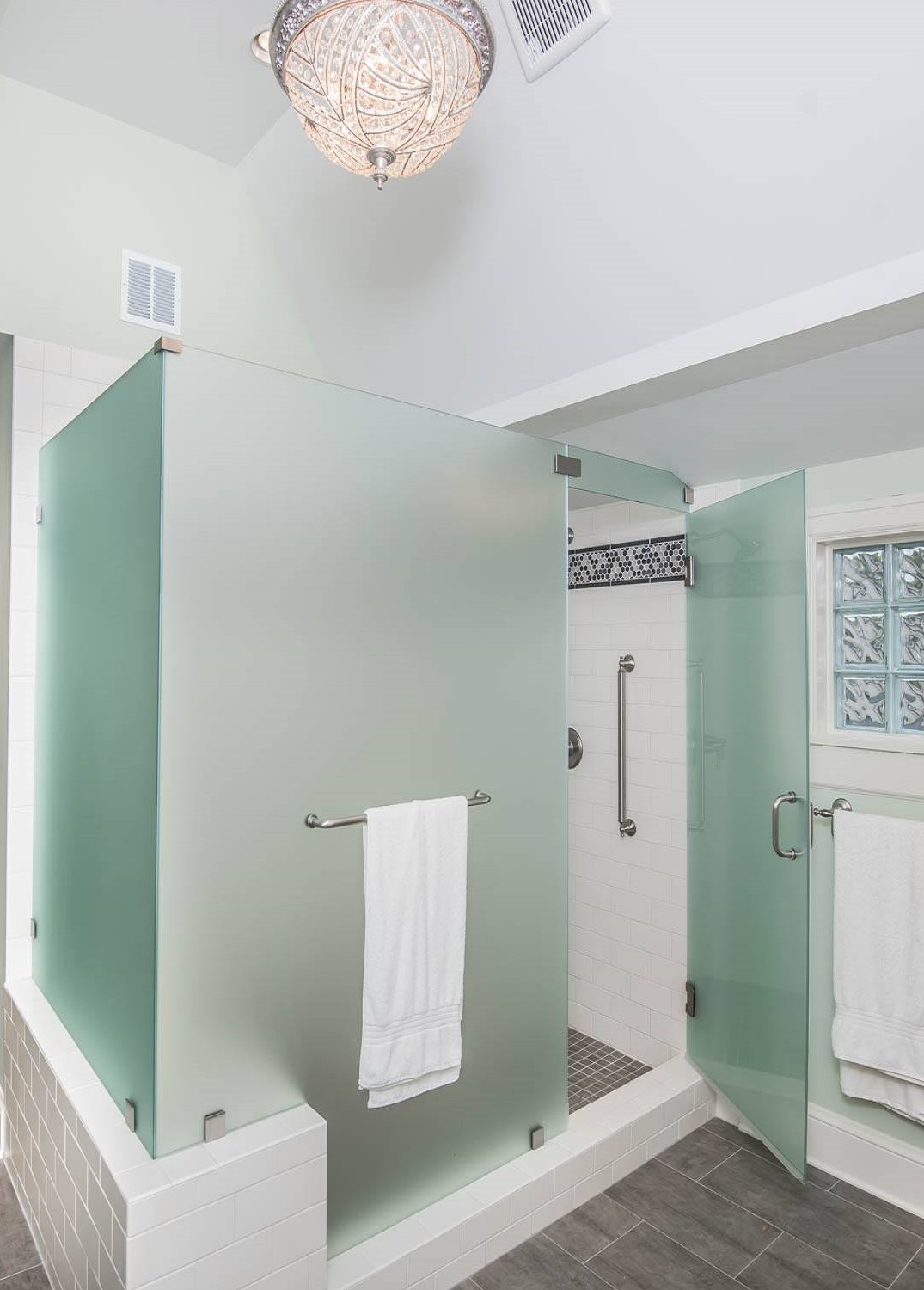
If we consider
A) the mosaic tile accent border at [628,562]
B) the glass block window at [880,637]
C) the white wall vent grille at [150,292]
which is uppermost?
the white wall vent grille at [150,292]

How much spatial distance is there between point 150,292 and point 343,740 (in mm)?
1538

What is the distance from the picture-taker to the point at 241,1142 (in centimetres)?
154

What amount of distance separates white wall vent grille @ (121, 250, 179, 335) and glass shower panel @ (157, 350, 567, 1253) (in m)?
0.96

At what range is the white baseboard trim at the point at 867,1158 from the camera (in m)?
2.22

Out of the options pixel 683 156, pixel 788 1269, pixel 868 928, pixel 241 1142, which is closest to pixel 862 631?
pixel 868 928

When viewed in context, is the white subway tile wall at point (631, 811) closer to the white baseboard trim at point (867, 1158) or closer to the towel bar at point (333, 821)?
the white baseboard trim at point (867, 1158)

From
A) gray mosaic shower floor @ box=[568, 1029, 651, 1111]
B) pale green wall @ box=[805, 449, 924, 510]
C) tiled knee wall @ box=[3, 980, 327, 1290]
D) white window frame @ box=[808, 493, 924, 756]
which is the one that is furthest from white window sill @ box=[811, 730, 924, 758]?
tiled knee wall @ box=[3, 980, 327, 1290]

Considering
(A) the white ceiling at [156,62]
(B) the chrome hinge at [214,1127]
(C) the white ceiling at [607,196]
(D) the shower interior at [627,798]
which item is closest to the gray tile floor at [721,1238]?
(D) the shower interior at [627,798]

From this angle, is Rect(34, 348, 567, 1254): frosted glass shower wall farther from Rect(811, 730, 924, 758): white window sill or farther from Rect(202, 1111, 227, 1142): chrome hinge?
Rect(811, 730, 924, 758): white window sill

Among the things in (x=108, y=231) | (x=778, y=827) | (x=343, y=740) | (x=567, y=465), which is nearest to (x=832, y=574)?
(x=778, y=827)

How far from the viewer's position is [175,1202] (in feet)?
4.63

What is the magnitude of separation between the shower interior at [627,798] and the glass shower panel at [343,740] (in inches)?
32.5

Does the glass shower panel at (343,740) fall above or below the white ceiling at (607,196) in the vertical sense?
below

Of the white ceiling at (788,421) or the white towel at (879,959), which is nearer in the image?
the white ceiling at (788,421)
